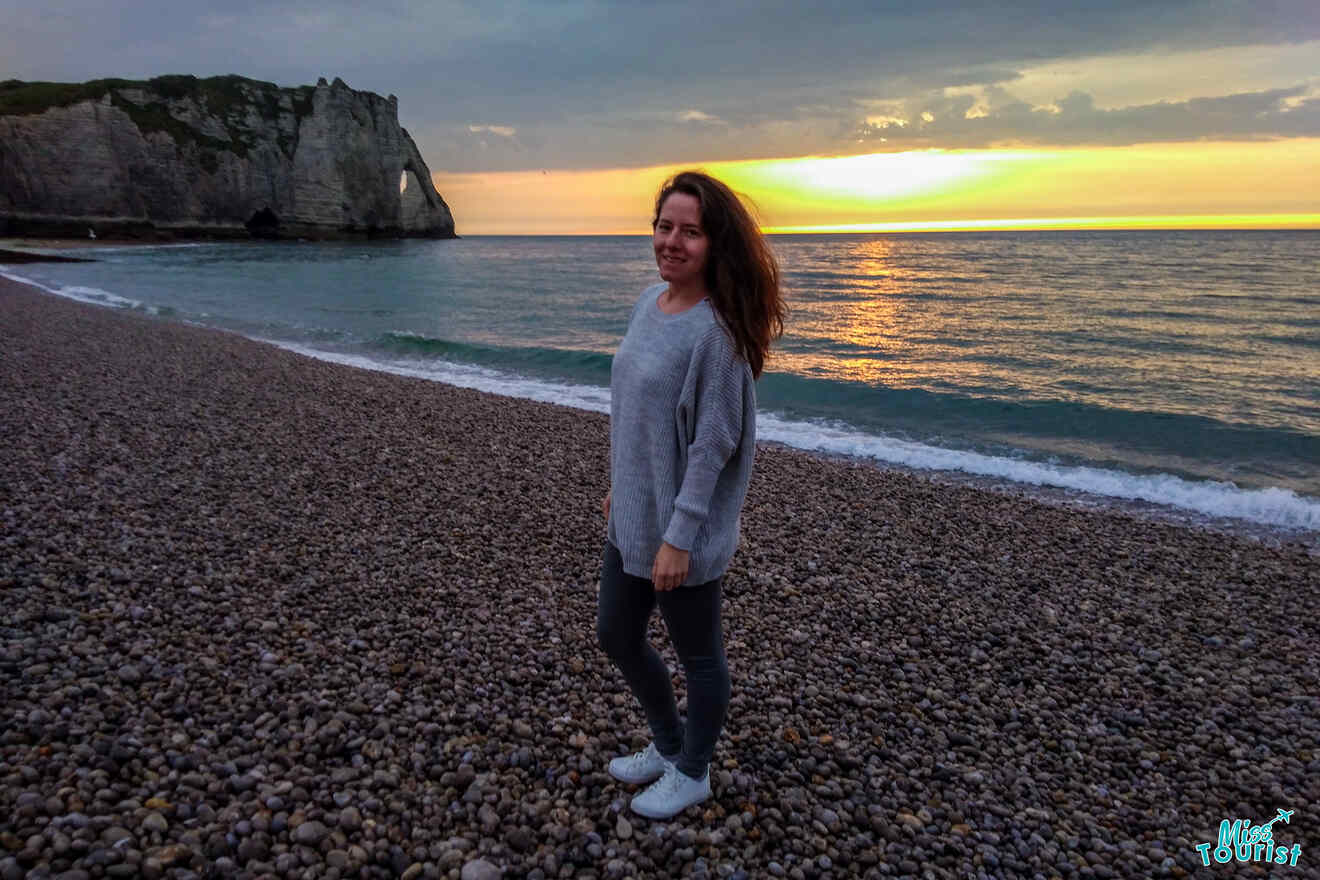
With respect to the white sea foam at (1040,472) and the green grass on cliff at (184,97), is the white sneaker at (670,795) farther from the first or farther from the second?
the green grass on cliff at (184,97)

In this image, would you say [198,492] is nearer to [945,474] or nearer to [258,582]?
[258,582]

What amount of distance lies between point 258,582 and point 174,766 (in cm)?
200

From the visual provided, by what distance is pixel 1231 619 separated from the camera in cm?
548

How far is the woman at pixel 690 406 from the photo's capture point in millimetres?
2355

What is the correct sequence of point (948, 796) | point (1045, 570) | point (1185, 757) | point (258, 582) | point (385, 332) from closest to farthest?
point (948, 796) → point (1185, 757) → point (258, 582) → point (1045, 570) → point (385, 332)

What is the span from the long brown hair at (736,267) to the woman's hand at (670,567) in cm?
61

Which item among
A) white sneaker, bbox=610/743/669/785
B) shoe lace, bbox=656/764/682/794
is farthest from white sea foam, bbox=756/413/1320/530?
shoe lace, bbox=656/764/682/794

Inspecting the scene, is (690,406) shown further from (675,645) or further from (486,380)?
(486,380)

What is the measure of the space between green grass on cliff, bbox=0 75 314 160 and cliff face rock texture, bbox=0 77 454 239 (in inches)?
5.0

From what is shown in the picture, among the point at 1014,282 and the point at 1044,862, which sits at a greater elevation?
the point at 1014,282

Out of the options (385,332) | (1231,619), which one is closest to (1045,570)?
(1231,619)

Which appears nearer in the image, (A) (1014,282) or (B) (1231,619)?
(B) (1231,619)

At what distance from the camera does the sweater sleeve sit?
7.63 feet

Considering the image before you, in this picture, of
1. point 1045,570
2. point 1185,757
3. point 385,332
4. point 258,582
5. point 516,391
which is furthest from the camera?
point 385,332
